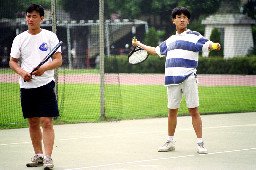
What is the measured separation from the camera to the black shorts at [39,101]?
239 inches

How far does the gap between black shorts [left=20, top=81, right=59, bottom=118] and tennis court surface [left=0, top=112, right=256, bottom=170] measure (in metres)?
0.64

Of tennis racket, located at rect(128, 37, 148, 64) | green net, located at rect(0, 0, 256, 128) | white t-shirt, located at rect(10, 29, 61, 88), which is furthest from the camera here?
green net, located at rect(0, 0, 256, 128)

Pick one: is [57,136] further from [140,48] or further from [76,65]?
[76,65]

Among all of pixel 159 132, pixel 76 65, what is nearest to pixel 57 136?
pixel 159 132

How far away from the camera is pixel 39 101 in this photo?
6078 millimetres

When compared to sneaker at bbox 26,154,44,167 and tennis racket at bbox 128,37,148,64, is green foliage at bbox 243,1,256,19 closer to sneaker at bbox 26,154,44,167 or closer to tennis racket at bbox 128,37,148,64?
tennis racket at bbox 128,37,148,64

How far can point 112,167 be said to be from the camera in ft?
19.9

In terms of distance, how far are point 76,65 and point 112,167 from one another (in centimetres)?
1020

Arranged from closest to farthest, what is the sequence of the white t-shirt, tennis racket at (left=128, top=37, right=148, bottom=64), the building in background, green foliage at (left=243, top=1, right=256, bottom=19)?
the white t-shirt < tennis racket at (left=128, top=37, right=148, bottom=64) < green foliage at (left=243, top=1, right=256, bottom=19) < the building in background

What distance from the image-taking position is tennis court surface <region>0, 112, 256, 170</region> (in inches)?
246

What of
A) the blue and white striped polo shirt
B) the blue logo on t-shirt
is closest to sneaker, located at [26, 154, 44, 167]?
the blue logo on t-shirt

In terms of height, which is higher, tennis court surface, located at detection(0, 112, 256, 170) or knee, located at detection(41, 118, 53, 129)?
knee, located at detection(41, 118, 53, 129)

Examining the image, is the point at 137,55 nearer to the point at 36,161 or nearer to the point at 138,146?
the point at 138,146

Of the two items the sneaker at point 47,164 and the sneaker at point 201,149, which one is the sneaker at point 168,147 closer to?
the sneaker at point 201,149
